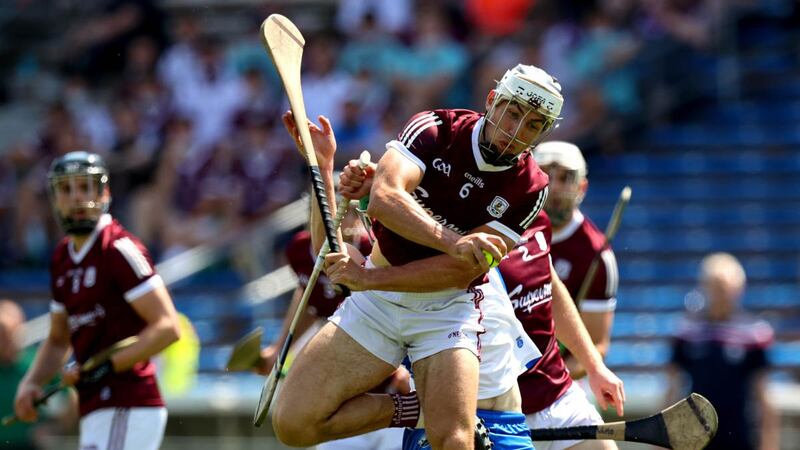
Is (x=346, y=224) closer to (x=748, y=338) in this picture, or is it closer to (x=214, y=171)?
(x=748, y=338)

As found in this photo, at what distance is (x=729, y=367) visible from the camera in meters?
8.71

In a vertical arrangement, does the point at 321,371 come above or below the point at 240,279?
above

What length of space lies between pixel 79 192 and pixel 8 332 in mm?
2257

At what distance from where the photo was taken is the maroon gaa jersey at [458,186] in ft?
18.0

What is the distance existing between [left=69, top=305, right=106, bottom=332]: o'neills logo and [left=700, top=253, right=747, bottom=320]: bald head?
147 inches

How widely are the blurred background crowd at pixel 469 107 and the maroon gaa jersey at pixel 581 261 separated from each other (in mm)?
4241

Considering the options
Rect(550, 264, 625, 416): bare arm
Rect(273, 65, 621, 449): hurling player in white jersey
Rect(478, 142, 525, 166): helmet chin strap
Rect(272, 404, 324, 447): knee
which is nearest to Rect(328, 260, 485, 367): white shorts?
Rect(273, 65, 621, 449): hurling player in white jersey

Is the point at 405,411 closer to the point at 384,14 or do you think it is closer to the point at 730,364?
the point at 730,364

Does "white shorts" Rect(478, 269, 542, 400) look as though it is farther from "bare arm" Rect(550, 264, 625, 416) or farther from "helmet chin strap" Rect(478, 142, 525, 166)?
"helmet chin strap" Rect(478, 142, 525, 166)

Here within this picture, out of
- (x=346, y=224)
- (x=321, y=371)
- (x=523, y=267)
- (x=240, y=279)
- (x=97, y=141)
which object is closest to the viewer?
(x=321, y=371)

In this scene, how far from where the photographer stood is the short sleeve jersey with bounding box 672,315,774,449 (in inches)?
342

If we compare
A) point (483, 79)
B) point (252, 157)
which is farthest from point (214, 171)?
point (483, 79)

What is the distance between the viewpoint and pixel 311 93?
41.9 feet

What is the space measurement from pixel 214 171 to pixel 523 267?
6744 mm
